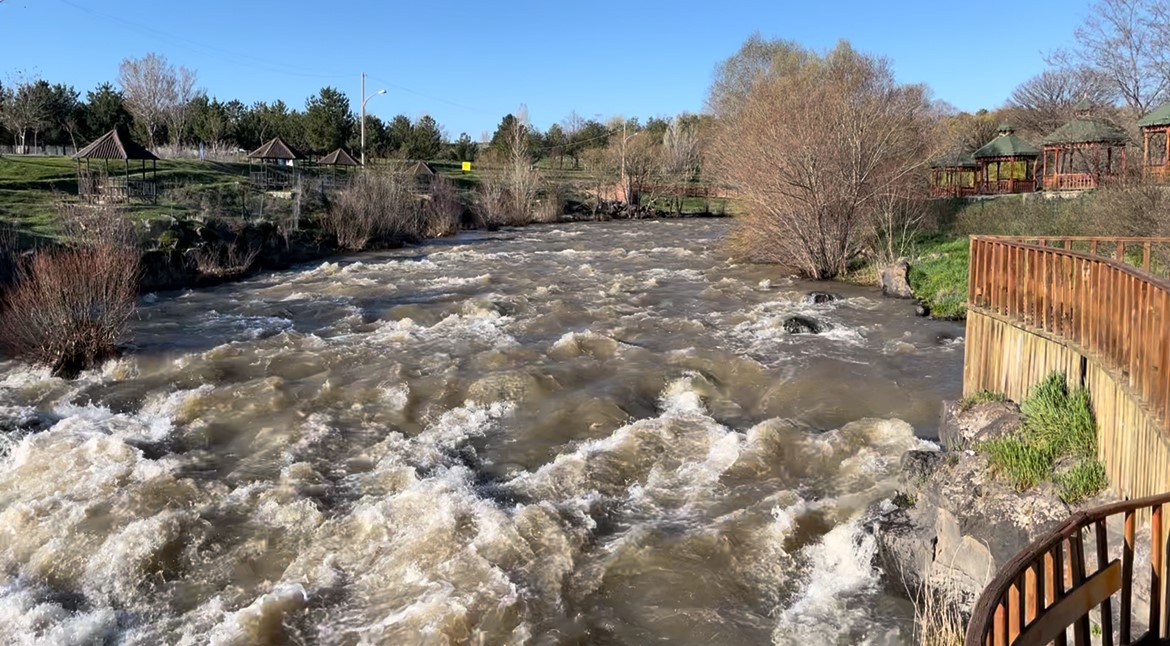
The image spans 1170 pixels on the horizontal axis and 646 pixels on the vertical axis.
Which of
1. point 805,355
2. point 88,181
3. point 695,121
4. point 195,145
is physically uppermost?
point 695,121

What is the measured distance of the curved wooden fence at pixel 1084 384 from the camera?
3459 mm

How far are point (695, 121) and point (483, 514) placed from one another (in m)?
83.2

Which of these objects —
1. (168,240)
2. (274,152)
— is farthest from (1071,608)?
(274,152)

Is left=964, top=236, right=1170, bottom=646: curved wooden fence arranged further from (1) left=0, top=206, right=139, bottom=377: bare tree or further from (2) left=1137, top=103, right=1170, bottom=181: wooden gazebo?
(2) left=1137, top=103, right=1170, bottom=181: wooden gazebo

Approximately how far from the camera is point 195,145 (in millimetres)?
61438

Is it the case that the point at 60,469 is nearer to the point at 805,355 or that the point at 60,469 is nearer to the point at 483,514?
the point at 483,514

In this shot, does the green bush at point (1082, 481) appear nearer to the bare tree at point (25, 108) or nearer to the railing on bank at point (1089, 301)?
the railing on bank at point (1089, 301)

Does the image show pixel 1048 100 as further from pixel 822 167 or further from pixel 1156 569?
pixel 1156 569

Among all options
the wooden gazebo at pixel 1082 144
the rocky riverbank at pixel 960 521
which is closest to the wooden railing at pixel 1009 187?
the wooden gazebo at pixel 1082 144

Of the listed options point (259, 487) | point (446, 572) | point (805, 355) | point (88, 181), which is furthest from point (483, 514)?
point (88, 181)

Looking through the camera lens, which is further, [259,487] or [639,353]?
[639,353]

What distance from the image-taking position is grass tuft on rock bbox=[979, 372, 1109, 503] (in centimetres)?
633

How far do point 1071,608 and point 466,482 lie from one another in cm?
623

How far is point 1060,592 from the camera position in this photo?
3.56 m
